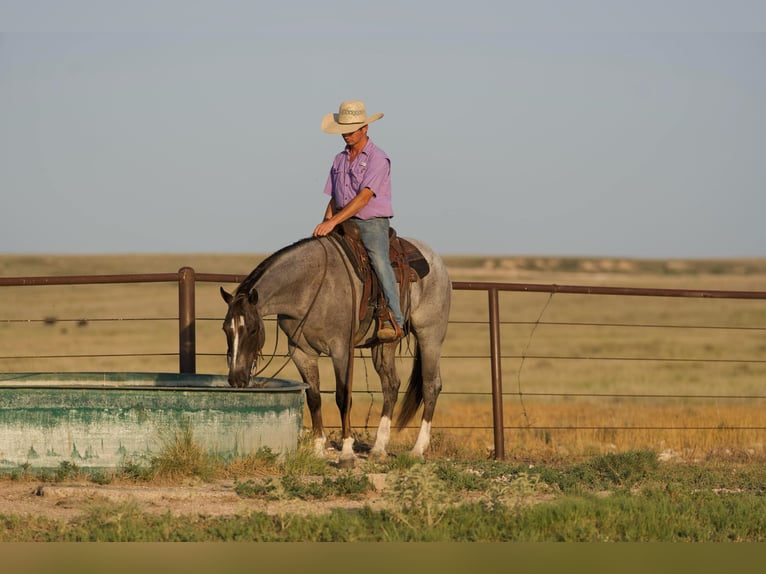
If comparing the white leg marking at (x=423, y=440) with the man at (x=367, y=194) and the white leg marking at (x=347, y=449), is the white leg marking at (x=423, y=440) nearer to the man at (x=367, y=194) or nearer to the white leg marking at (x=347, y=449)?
the white leg marking at (x=347, y=449)

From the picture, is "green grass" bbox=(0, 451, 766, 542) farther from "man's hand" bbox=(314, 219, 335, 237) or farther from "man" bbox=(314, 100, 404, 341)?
"man's hand" bbox=(314, 219, 335, 237)

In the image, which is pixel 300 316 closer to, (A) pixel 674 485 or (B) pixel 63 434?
(B) pixel 63 434

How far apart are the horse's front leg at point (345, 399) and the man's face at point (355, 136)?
1.74 m

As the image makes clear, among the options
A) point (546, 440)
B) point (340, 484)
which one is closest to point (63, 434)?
point (340, 484)

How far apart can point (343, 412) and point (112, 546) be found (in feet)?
13.3

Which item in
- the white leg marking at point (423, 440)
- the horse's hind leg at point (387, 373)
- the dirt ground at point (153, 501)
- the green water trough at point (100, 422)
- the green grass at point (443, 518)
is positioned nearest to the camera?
Result: the green grass at point (443, 518)

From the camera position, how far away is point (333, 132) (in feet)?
31.8

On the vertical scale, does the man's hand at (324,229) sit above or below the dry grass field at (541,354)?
above

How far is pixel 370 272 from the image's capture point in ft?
31.9

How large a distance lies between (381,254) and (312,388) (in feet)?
4.13

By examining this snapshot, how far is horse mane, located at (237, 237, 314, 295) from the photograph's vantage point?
9.05 meters

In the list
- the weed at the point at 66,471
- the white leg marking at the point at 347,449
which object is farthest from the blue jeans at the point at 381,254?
the weed at the point at 66,471

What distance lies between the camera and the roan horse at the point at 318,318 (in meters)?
8.77

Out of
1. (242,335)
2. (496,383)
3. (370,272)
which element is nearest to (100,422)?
(242,335)
